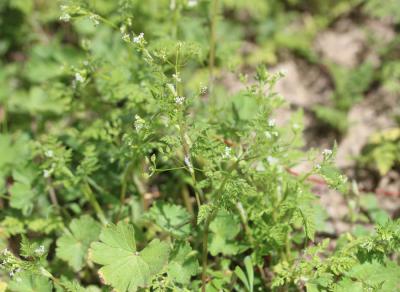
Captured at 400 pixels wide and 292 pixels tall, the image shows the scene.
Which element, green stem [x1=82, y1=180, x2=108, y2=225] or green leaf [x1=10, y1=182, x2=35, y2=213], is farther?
green leaf [x1=10, y1=182, x2=35, y2=213]

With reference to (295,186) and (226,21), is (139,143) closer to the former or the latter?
(295,186)

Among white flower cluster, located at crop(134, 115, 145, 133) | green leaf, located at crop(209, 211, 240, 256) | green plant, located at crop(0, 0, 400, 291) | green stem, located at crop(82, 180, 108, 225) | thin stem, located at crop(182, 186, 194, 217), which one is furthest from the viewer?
thin stem, located at crop(182, 186, 194, 217)

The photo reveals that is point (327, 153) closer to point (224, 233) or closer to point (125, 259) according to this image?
point (224, 233)

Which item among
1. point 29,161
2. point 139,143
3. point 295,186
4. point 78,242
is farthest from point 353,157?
point 29,161

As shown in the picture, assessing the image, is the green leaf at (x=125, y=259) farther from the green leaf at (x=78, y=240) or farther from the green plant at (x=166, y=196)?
the green leaf at (x=78, y=240)

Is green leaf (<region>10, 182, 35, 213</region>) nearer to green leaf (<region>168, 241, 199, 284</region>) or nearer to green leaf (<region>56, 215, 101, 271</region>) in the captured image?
green leaf (<region>56, 215, 101, 271</region>)

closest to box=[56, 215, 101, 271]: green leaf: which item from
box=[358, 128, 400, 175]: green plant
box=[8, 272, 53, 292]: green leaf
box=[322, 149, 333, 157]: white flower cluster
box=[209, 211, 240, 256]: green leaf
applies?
box=[8, 272, 53, 292]: green leaf
